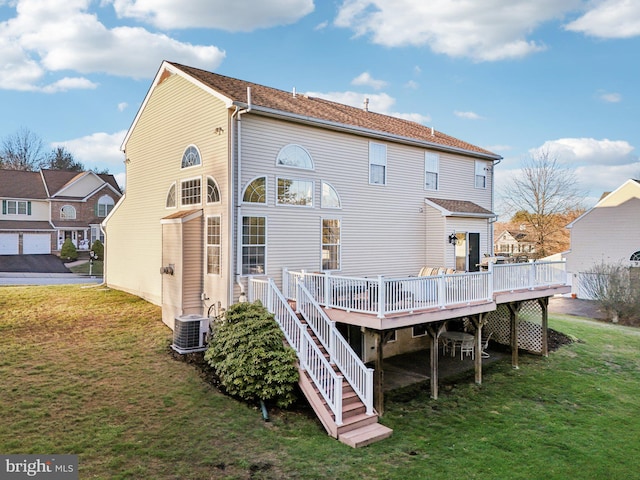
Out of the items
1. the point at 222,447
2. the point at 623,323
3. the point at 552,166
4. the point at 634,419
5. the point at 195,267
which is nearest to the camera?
the point at 222,447

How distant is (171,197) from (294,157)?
472cm

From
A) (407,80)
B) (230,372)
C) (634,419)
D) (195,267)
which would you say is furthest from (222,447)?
(407,80)

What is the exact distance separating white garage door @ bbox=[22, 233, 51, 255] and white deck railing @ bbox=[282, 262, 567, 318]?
1232 inches

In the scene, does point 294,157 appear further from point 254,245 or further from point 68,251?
point 68,251

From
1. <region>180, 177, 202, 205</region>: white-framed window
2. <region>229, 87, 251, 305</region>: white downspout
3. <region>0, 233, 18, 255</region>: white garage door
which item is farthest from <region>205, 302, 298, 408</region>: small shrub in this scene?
<region>0, 233, 18, 255</region>: white garage door

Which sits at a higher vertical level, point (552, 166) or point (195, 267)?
point (552, 166)

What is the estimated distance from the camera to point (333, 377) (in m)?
8.53

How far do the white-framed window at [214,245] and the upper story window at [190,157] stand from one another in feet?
6.43

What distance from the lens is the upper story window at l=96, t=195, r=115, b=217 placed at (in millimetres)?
37000

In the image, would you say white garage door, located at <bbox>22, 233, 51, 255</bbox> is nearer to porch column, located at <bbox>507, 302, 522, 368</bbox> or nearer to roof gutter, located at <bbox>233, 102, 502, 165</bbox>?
roof gutter, located at <bbox>233, 102, 502, 165</bbox>

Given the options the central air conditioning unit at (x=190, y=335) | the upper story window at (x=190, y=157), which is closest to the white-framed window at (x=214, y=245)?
the central air conditioning unit at (x=190, y=335)

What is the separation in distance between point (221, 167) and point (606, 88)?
96.5 ft

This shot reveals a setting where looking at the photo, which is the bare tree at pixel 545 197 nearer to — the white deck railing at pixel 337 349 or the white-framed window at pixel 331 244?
the white-framed window at pixel 331 244

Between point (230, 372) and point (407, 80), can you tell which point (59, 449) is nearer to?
point (230, 372)
